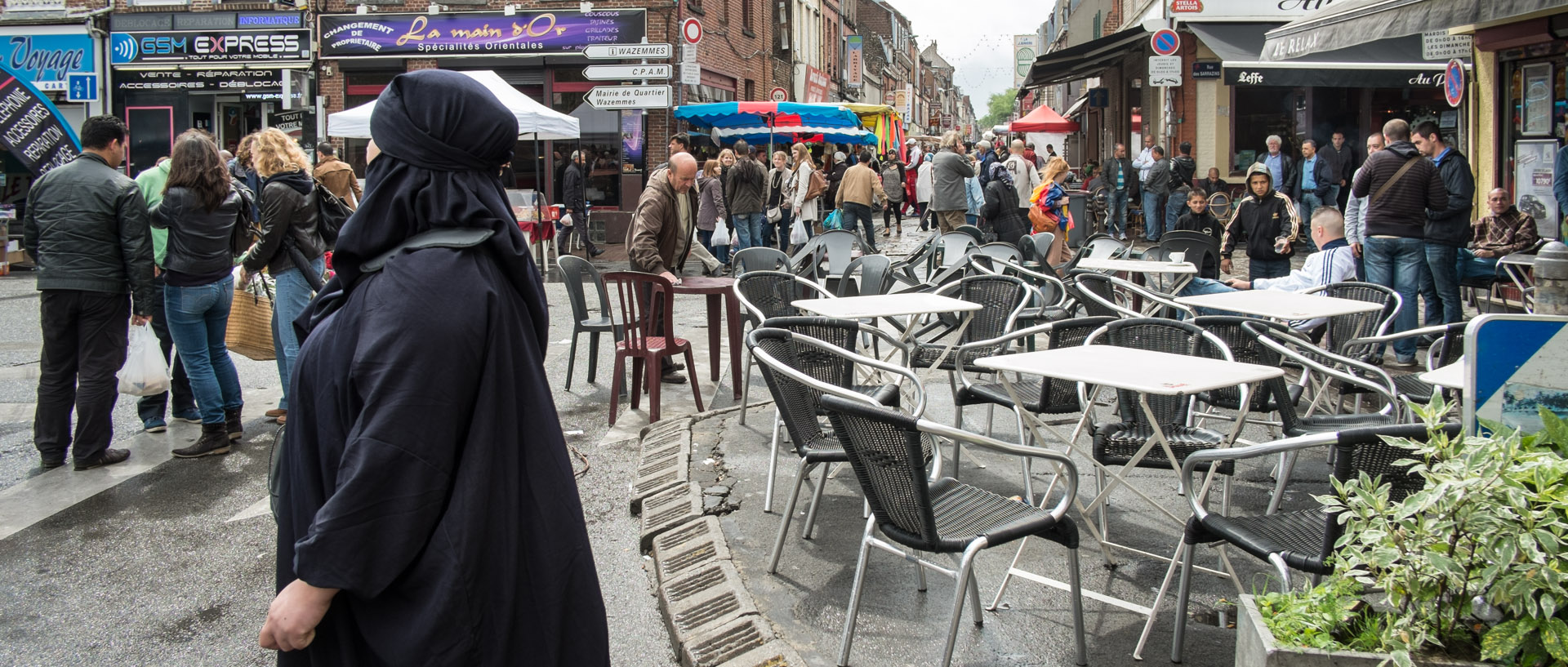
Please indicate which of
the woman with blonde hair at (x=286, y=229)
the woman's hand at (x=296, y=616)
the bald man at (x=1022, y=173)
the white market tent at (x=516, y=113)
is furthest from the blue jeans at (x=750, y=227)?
the woman's hand at (x=296, y=616)

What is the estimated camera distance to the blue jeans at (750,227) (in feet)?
52.1

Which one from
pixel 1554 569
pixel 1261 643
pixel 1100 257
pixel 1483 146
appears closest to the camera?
pixel 1554 569

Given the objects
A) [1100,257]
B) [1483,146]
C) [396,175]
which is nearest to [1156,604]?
[396,175]

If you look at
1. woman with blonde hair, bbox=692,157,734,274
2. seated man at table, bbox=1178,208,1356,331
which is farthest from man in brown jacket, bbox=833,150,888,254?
seated man at table, bbox=1178,208,1356,331

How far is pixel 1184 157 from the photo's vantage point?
58.1 feet

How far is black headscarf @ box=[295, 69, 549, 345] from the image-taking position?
6.62 feet

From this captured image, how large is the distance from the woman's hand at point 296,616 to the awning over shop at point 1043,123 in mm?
26258

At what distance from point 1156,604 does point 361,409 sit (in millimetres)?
2513

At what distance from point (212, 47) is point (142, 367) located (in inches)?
804

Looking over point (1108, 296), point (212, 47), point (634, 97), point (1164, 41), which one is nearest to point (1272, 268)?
point (1108, 296)

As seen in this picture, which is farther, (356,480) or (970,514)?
(970,514)

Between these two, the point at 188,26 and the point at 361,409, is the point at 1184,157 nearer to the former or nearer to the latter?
the point at 361,409

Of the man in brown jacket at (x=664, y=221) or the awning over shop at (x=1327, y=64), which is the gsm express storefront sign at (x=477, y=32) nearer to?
the awning over shop at (x=1327, y=64)

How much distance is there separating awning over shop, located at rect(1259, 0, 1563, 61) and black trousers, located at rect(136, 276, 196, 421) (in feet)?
27.6
